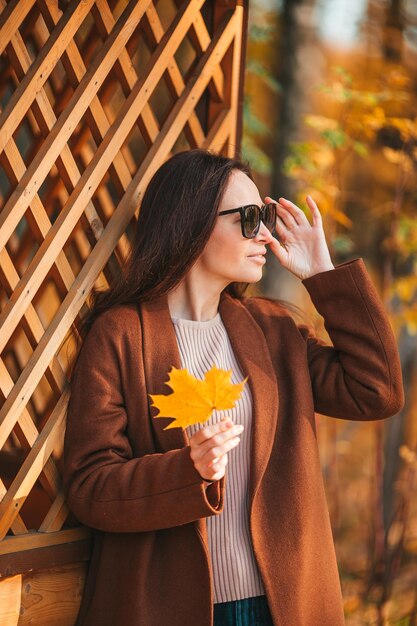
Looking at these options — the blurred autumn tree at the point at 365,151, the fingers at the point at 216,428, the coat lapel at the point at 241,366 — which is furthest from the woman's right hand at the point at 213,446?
the blurred autumn tree at the point at 365,151

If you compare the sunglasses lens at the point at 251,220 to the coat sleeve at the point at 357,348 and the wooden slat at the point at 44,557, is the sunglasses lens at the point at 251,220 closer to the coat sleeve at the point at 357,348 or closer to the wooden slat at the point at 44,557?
the coat sleeve at the point at 357,348

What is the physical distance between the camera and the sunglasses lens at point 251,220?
1.98 meters

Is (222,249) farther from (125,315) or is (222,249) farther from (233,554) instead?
(233,554)

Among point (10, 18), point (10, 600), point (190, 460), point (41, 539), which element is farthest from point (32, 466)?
point (10, 18)

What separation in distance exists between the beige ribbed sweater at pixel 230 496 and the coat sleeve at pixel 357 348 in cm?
26

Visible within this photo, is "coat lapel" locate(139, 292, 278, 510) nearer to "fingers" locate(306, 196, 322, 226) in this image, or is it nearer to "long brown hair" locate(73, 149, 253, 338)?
"long brown hair" locate(73, 149, 253, 338)

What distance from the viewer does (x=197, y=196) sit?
2.00 meters

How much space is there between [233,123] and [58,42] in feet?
2.02

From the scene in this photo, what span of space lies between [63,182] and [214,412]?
693 millimetres

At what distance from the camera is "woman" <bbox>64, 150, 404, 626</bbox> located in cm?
183

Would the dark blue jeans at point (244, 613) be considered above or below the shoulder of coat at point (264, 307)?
below

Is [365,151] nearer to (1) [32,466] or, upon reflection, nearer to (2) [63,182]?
(2) [63,182]

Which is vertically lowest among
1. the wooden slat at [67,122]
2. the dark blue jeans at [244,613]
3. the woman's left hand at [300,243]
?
the dark blue jeans at [244,613]

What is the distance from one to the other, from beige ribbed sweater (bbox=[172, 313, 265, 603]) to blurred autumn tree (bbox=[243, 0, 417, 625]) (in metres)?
2.05
